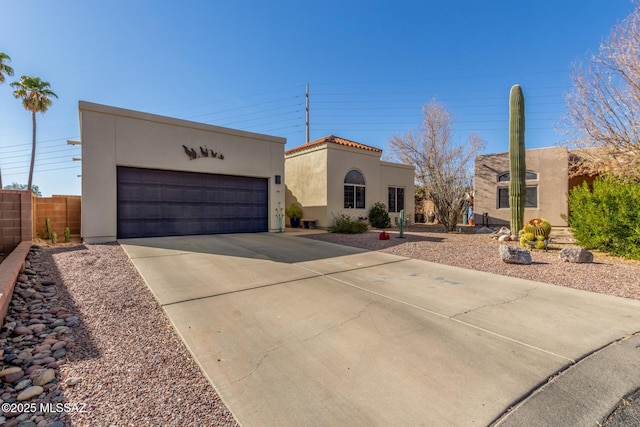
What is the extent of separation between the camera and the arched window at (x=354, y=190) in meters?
15.1

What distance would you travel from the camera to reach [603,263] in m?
6.74

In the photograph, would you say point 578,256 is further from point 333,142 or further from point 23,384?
point 333,142

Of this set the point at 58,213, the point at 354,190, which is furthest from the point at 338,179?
the point at 58,213

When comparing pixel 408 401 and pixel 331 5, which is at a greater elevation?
pixel 331 5

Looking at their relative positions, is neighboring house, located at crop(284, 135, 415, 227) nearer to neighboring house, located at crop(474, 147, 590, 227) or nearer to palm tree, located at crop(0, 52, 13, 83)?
neighboring house, located at crop(474, 147, 590, 227)

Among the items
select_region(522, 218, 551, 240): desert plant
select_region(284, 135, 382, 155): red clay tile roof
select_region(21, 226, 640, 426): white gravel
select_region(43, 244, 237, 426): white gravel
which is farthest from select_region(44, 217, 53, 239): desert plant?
select_region(522, 218, 551, 240): desert plant

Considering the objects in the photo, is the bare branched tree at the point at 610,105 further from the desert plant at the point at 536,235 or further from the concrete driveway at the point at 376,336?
the concrete driveway at the point at 376,336

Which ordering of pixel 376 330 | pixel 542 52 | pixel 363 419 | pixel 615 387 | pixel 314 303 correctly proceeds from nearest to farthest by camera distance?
pixel 363 419, pixel 615 387, pixel 376 330, pixel 314 303, pixel 542 52

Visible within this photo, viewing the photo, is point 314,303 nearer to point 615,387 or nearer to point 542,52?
point 615,387

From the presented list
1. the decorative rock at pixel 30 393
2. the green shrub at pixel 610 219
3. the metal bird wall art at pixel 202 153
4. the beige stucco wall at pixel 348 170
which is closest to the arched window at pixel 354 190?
the beige stucco wall at pixel 348 170

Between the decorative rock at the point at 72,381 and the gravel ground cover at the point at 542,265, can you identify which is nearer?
the decorative rock at the point at 72,381

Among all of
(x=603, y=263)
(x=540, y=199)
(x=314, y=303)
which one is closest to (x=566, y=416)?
(x=314, y=303)

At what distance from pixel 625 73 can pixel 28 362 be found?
49.2ft

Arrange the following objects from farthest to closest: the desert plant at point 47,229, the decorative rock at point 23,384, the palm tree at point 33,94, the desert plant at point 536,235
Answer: the palm tree at point 33,94, the desert plant at point 47,229, the desert plant at point 536,235, the decorative rock at point 23,384
